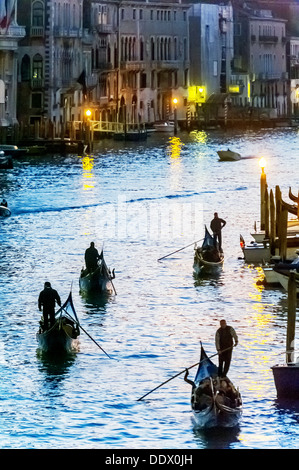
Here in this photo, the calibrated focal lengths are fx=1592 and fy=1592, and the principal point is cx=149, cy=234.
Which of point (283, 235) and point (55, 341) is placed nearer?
point (55, 341)

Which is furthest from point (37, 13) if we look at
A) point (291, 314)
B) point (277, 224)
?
point (291, 314)

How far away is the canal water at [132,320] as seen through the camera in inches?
1091

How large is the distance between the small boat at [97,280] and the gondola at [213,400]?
42.0 feet

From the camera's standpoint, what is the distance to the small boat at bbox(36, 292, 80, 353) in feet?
Answer: 107

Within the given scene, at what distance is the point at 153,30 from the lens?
5379 inches

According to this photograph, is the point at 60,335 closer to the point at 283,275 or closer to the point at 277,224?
the point at 283,275

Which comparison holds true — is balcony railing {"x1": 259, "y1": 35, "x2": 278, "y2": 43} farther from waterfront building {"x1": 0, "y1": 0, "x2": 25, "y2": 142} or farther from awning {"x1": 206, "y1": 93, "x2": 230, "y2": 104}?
waterfront building {"x1": 0, "y1": 0, "x2": 25, "y2": 142}

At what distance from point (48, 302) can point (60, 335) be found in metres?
0.79

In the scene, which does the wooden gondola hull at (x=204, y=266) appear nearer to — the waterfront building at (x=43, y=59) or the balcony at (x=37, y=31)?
the waterfront building at (x=43, y=59)

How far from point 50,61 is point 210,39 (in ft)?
132

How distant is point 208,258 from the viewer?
44.0 m

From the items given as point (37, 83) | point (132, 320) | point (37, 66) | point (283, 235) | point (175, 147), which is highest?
point (37, 66)

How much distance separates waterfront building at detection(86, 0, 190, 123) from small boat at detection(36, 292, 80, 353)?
84718 millimetres

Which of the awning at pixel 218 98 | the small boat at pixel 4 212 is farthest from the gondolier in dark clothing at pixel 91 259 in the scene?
the awning at pixel 218 98
